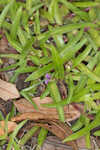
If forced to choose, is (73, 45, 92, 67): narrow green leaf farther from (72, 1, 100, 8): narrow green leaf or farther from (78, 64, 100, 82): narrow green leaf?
(72, 1, 100, 8): narrow green leaf

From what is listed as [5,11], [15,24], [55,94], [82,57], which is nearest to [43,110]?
[55,94]

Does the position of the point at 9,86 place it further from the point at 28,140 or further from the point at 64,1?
the point at 64,1

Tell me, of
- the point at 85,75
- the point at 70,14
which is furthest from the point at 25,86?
the point at 70,14

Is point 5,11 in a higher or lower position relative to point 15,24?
higher

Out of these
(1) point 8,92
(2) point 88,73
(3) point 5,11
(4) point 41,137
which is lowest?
(4) point 41,137

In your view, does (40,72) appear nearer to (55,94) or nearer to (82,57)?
(55,94)

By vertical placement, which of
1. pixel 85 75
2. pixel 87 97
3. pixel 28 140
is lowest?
pixel 28 140

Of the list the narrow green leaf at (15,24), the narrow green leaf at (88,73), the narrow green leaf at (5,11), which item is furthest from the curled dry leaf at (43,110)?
the narrow green leaf at (5,11)

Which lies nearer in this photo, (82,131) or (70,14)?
(82,131)
